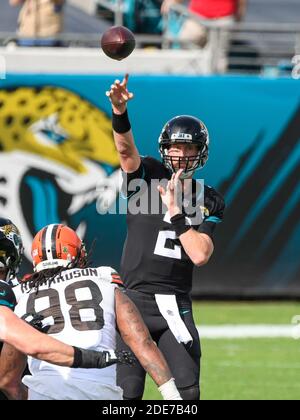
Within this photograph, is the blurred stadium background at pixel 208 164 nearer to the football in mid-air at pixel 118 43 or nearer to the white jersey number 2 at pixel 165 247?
the white jersey number 2 at pixel 165 247

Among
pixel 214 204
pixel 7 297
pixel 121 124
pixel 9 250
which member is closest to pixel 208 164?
pixel 214 204

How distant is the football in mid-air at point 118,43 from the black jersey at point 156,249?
0.63m

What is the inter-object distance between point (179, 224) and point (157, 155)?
5489 mm

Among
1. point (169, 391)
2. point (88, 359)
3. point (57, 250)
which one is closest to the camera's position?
point (88, 359)

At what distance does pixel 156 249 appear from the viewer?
591 centimetres

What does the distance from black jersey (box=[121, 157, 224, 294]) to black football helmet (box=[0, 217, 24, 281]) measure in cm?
92

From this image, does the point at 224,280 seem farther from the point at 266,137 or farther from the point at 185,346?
the point at 185,346

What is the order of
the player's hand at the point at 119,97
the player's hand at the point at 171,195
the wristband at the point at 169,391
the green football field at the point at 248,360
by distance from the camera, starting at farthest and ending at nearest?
the green football field at the point at 248,360
the player's hand at the point at 119,97
the player's hand at the point at 171,195
the wristband at the point at 169,391

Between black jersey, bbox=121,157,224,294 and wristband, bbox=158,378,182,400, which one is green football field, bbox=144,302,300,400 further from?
wristband, bbox=158,378,182,400

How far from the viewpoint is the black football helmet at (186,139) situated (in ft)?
19.3

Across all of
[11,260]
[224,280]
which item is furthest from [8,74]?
[11,260]

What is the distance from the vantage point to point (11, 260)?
5016 millimetres

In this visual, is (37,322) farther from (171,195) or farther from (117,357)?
(171,195)
